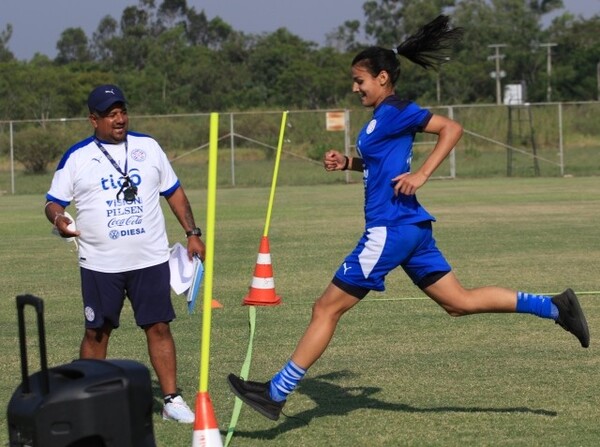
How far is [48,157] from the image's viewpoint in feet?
134

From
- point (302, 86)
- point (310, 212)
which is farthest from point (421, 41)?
point (302, 86)

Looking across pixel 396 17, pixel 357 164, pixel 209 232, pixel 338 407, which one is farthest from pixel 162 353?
pixel 396 17

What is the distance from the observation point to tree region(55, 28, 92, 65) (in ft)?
347

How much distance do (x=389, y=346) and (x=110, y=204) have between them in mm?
3058

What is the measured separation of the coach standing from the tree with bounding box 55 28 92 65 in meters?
99.9

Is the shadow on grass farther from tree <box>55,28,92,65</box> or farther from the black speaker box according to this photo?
tree <box>55,28,92,65</box>

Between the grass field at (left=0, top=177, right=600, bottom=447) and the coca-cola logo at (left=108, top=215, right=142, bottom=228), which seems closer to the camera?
the grass field at (left=0, top=177, right=600, bottom=447)

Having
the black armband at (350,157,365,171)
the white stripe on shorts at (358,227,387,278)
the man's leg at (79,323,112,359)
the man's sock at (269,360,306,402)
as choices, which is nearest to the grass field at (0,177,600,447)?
the man's sock at (269,360,306,402)

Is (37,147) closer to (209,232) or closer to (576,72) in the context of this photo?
(209,232)

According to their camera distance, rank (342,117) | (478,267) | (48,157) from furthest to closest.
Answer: (48,157), (342,117), (478,267)

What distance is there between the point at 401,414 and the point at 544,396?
3.05 feet

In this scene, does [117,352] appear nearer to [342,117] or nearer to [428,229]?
[428,229]

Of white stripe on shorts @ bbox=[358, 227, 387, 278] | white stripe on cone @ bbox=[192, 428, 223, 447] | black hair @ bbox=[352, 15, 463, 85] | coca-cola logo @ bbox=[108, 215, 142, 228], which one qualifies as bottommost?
white stripe on cone @ bbox=[192, 428, 223, 447]

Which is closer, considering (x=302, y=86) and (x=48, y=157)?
(x=48, y=157)
